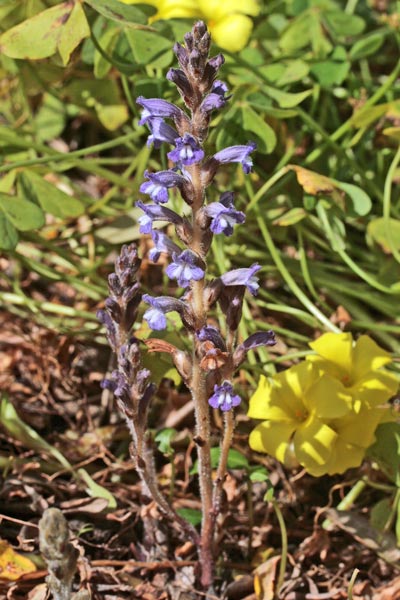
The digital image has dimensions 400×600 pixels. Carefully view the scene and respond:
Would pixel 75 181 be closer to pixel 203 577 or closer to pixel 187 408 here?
pixel 187 408

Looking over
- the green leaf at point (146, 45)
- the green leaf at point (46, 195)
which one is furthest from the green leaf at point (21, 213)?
the green leaf at point (146, 45)

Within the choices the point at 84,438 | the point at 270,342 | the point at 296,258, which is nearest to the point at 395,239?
the point at 296,258

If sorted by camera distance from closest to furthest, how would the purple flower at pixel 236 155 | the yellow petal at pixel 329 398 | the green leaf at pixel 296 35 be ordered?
the purple flower at pixel 236 155
the yellow petal at pixel 329 398
the green leaf at pixel 296 35

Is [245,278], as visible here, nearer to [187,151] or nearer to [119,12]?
[187,151]

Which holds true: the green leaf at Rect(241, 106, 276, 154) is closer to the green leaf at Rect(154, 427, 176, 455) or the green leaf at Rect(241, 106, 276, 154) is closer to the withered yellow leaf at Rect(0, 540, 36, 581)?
the green leaf at Rect(154, 427, 176, 455)

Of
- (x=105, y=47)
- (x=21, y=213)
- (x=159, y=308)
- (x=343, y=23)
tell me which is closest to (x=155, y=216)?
(x=159, y=308)

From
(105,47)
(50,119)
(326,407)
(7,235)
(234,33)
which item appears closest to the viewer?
(326,407)

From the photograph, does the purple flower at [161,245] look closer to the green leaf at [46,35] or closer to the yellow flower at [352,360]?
the yellow flower at [352,360]
